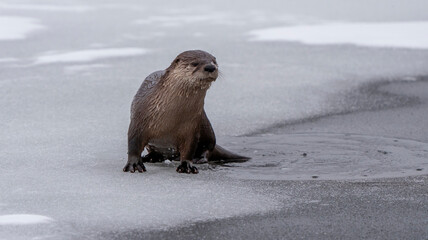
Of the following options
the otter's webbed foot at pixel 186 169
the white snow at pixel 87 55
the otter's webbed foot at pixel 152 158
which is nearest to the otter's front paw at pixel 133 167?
the otter's webbed foot at pixel 186 169

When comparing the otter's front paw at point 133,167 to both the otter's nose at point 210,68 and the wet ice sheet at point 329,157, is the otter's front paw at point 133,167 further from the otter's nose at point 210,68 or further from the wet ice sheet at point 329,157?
the otter's nose at point 210,68

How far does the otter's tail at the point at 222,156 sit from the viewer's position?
14.8 ft

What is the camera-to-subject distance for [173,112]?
13.9ft

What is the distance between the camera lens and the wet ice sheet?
4.22 m

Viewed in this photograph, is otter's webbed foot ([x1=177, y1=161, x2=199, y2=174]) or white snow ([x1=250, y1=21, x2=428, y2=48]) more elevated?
white snow ([x1=250, y1=21, x2=428, y2=48])

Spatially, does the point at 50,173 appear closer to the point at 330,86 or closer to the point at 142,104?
the point at 142,104

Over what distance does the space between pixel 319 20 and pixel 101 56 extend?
2.82m

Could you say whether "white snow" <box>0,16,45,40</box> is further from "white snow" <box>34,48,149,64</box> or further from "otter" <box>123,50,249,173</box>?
"otter" <box>123,50,249,173</box>

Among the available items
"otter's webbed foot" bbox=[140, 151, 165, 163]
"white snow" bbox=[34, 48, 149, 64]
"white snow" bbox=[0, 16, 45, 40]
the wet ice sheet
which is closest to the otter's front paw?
"otter's webbed foot" bbox=[140, 151, 165, 163]

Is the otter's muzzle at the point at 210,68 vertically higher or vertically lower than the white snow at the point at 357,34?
higher

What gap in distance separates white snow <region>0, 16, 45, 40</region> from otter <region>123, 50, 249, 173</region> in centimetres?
406

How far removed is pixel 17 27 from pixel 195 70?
4.93 metres

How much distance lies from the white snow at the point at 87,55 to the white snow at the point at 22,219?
378 centimetres

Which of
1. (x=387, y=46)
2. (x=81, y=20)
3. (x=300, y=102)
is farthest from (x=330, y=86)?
(x=81, y=20)
